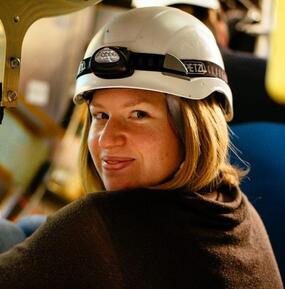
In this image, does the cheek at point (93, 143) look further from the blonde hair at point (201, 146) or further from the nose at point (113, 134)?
the blonde hair at point (201, 146)

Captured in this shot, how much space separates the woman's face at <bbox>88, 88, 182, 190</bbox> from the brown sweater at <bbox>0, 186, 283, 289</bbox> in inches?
3.6

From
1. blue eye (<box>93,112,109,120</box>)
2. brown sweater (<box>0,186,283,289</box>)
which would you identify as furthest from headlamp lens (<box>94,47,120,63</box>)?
brown sweater (<box>0,186,283,289</box>)

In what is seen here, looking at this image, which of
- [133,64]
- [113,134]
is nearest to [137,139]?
[113,134]

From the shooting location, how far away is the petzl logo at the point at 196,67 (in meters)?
1.11

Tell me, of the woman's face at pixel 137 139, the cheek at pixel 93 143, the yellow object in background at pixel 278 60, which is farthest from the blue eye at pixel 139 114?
the yellow object in background at pixel 278 60

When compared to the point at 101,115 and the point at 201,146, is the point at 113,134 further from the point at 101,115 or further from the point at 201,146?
the point at 201,146

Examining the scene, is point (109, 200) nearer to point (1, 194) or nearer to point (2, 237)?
point (2, 237)

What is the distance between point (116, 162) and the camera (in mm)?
1087

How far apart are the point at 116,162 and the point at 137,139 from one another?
0.22ft

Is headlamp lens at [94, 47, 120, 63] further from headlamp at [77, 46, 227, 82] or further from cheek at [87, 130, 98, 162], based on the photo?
cheek at [87, 130, 98, 162]

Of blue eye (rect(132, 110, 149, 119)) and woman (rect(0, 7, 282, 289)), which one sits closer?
woman (rect(0, 7, 282, 289))

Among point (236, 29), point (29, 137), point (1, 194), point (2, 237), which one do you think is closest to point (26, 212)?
point (1, 194)

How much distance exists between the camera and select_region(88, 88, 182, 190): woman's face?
1.07 metres

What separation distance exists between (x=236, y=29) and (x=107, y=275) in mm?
2303
